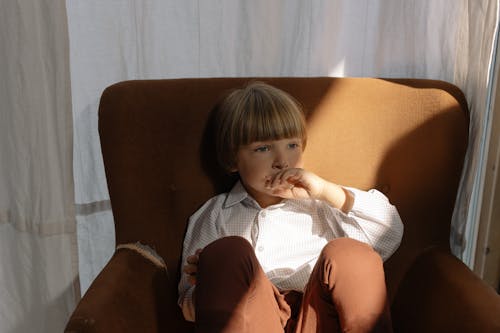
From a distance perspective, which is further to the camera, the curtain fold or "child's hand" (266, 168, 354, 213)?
the curtain fold

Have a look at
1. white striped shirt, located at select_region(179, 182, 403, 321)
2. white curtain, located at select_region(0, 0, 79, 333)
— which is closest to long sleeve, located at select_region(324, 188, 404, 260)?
white striped shirt, located at select_region(179, 182, 403, 321)

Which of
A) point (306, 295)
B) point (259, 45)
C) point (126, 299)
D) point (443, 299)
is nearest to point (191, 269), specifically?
point (126, 299)

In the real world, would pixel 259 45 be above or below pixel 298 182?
above

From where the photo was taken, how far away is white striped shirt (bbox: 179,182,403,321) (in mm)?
1171

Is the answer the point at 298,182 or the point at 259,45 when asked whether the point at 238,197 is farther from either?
the point at 259,45

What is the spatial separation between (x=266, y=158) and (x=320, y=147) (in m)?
0.17

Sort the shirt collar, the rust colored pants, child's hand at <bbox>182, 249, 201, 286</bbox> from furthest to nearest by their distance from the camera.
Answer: the shirt collar
child's hand at <bbox>182, 249, 201, 286</bbox>
the rust colored pants

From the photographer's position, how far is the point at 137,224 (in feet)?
4.00

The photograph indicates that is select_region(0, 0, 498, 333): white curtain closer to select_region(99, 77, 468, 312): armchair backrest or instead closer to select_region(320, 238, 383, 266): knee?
select_region(99, 77, 468, 312): armchair backrest

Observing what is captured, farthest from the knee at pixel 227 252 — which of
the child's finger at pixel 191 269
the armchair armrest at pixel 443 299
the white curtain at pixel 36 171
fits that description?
the white curtain at pixel 36 171

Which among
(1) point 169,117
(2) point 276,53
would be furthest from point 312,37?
(1) point 169,117

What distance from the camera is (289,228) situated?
124cm

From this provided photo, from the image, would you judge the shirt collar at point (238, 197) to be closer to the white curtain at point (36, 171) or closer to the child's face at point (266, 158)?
the child's face at point (266, 158)

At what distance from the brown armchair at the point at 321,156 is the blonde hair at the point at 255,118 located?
0.19 ft
